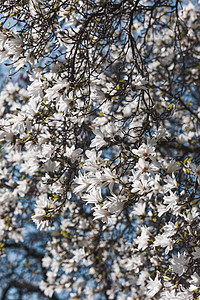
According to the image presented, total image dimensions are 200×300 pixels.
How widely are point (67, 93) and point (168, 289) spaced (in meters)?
1.51

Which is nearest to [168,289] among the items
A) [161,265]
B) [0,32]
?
[161,265]

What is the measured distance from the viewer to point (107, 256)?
4418 mm

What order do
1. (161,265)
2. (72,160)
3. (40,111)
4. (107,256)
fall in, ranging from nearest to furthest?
1. (72,160)
2. (40,111)
3. (161,265)
4. (107,256)

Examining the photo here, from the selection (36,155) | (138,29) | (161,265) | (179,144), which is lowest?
(161,265)

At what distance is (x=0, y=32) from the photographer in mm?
2105

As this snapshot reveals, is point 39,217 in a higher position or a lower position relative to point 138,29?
lower

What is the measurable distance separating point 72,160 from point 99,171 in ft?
1.09

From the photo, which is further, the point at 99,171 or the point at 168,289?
the point at 168,289

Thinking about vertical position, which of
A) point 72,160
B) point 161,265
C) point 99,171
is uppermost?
point 72,160

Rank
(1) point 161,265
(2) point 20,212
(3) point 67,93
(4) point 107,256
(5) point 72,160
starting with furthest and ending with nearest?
(4) point 107,256
(2) point 20,212
(1) point 161,265
(5) point 72,160
(3) point 67,93

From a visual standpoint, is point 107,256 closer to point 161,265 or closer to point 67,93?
point 161,265

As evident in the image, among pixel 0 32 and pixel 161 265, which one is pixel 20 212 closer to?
pixel 161 265

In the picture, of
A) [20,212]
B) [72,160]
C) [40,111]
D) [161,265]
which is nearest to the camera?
[72,160]

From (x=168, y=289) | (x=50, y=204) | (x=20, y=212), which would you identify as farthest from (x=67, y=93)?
(x=20, y=212)
